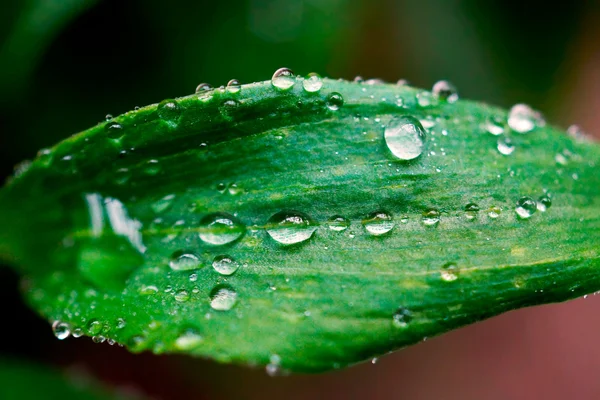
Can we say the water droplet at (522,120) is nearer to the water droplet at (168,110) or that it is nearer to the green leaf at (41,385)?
the water droplet at (168,110)

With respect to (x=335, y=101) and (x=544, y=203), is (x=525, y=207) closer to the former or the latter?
(x=544, y=203)

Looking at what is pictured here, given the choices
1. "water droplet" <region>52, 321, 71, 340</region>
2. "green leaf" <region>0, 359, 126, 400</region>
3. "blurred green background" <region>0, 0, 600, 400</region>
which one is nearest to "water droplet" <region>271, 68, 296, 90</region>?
"water droplet" <region>52, 321, 71, 340</region>

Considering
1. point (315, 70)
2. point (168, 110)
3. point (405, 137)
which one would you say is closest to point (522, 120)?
point (405, 137)

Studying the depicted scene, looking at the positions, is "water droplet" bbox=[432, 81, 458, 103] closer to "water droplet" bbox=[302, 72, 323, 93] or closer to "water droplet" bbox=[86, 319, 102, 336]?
"water droplet" bbox=[302, 72, 323, 93]

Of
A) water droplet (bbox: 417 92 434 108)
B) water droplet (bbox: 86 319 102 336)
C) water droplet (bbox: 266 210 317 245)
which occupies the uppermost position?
water droplet (bbox: 417 92 434 108)

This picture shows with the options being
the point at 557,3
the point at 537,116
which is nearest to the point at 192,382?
the point at 537,116

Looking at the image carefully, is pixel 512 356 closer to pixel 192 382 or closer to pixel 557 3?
pixel 192 382
